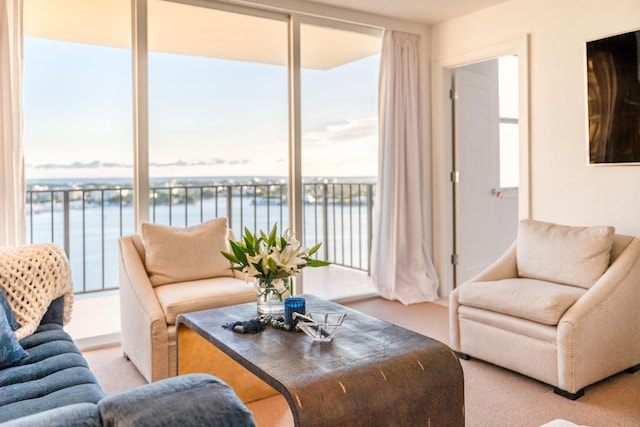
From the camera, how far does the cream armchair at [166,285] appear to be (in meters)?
2.74

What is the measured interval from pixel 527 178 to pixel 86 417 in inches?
156

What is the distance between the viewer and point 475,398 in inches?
104

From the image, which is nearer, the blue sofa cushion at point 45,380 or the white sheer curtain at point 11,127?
the blue sofa cushion at point 45,380

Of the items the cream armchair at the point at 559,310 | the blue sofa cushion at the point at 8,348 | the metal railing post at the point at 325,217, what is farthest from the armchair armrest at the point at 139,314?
the metal railing post at the point at 325,217

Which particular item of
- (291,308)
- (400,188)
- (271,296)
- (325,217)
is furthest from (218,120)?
(291,308)

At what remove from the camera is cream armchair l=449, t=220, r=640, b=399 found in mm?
2654

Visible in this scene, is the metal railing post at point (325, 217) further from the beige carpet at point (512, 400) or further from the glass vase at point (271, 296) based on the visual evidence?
the glass vase at point (271, 296)

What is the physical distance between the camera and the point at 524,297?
2.85 meters

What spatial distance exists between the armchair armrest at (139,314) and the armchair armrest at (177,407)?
1.96 m

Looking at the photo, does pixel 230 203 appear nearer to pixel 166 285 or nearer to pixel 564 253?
pixel 166 285

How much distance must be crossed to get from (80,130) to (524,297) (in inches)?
155

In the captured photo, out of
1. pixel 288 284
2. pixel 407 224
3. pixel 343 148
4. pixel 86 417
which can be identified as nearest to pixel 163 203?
pixel 343 148

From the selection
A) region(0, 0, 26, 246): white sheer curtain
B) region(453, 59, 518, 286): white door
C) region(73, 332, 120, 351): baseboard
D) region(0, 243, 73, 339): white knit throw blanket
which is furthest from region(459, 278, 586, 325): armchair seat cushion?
region(0, 0, 26, 246): white sheer curtain

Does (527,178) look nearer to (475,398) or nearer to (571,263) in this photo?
(571,263)
